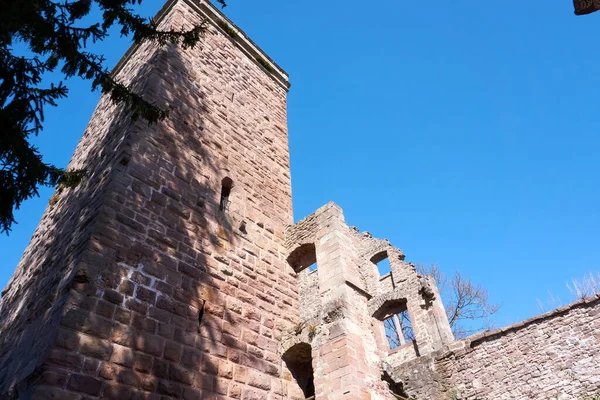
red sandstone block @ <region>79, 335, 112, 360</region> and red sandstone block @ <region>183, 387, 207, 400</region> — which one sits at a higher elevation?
red sandstone block @ <region>79, 335, 112, 360</region>

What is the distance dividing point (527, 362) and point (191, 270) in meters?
9.26

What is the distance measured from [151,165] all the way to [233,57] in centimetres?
479

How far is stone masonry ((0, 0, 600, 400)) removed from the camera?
4004mm

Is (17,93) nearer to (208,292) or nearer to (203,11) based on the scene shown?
(208,292)

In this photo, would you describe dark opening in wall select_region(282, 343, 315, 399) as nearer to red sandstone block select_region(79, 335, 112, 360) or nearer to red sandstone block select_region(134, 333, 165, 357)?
red sandstone block select_region(134, 333, 165, 357)

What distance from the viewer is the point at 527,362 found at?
10328 millimetres

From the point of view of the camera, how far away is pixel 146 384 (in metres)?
3.98

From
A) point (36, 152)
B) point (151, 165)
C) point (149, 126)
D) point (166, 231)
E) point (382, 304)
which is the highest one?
point (382, 304)

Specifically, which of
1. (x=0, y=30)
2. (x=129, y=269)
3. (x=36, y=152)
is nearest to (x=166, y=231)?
(x=129, y=269)

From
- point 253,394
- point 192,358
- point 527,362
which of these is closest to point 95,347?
point 192,358

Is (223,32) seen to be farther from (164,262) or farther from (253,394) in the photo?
(253,394)

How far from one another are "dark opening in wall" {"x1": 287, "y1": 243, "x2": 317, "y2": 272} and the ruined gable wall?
22.5 ft

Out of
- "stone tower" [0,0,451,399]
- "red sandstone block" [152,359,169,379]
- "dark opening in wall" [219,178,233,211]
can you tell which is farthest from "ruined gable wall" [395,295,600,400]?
"red sandstone block" [152,359,169,379]

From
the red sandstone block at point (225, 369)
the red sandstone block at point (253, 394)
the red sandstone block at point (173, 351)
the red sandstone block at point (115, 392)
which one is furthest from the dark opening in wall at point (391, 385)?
the red sandstone block at point (115, 392)
